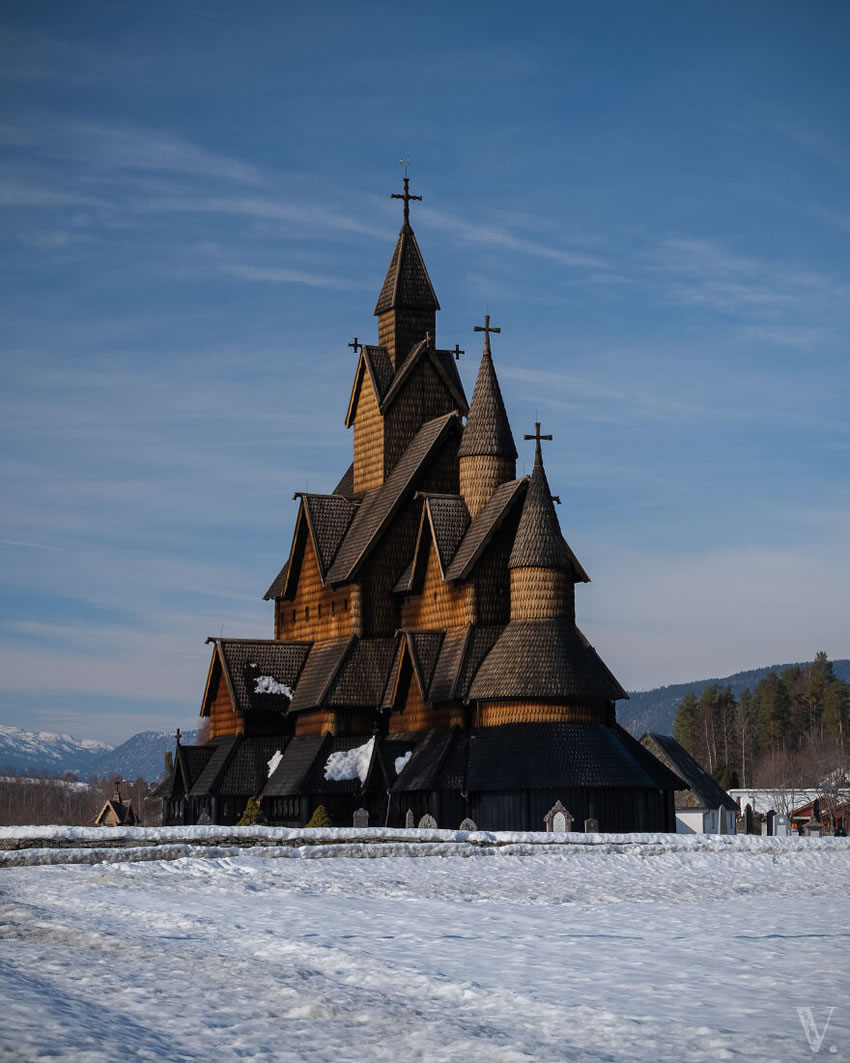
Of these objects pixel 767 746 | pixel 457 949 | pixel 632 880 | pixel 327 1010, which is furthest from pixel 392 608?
pixel 767 746

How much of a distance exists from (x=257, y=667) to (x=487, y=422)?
12389mm

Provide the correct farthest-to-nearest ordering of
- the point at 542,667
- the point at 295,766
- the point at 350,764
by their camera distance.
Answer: the point at 295,766
the point at 350,764
the point at 542,667

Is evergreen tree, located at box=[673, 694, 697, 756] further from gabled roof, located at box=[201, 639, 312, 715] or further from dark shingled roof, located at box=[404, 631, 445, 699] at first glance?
dark shingled roof, located at box=[404, 631, 445, 699]

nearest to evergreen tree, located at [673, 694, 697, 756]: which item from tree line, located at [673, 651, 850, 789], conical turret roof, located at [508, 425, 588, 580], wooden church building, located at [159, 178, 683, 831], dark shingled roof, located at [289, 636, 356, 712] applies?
tree line, located at [673, 651, 850, 789]

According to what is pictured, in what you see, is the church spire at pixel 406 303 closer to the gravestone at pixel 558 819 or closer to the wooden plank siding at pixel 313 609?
the wooden plank siding at pixel 313 609

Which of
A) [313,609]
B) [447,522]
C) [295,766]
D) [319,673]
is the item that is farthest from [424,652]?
[313,609]

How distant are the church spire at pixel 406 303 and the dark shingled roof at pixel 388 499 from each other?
389cm

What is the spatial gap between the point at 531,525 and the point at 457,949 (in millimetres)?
31965

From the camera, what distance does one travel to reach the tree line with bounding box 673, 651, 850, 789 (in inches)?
6122

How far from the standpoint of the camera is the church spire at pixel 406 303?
58.1m

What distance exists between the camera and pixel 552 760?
43969 millimetres

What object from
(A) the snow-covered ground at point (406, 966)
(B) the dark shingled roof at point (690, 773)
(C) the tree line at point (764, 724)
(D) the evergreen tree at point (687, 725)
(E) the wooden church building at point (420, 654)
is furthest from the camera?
(D) the evergreen tree at point (687, 725)

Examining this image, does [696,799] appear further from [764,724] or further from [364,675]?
[764,724]

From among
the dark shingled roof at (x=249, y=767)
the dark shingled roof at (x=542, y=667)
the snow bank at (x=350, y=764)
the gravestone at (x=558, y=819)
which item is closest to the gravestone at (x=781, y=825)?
the dark shingled roof at (x=542, y=667)
